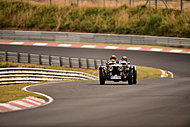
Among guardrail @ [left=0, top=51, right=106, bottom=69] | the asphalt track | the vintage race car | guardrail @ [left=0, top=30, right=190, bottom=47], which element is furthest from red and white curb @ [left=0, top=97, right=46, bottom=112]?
guardrail @ [left=0, top=30, right=190, bottom=47]

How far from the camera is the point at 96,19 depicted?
55.3m

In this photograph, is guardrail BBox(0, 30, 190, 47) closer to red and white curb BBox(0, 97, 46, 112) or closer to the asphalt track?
the asphalt track

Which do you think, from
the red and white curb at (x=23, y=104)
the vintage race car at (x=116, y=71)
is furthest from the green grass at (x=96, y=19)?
the red and white curb at (x=23, y=104)

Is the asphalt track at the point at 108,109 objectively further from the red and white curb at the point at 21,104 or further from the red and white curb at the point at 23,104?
the red and white curb at the point at 21,104

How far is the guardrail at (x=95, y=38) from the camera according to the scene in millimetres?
44969

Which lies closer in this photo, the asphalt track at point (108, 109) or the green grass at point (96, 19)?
the asphalt track at point (108, 109)

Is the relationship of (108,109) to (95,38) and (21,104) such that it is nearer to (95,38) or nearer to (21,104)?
(21,104)

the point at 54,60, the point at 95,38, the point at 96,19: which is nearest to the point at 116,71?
the point at 54,60

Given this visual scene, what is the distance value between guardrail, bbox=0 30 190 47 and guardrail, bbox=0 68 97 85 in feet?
44.4

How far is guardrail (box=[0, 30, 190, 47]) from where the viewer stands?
45.0m

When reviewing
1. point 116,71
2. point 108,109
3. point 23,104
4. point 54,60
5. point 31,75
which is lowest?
point 31,75

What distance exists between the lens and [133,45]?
46188 millimetres

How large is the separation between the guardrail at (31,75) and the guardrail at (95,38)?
44.4ft

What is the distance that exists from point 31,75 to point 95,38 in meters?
18.7
